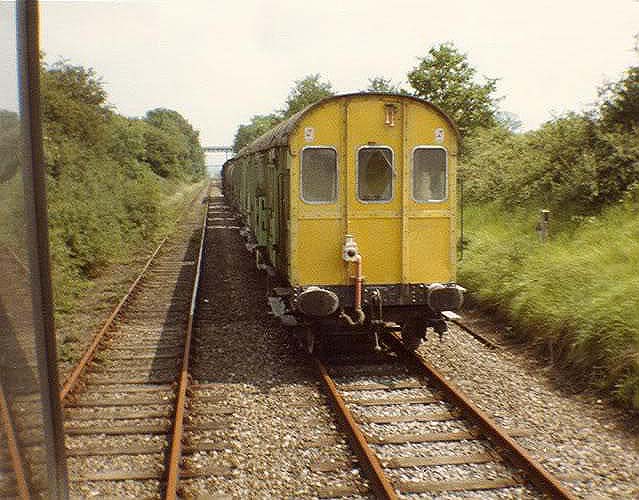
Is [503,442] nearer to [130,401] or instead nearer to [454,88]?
[130,401]

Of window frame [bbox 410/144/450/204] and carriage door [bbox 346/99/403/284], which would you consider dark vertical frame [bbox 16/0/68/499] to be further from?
window frame [bbox 410/144/450/204]

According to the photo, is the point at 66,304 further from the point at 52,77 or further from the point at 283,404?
the point at 52,77

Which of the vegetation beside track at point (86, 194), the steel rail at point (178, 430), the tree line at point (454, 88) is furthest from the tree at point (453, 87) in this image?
the steel rail at point (178, 430)

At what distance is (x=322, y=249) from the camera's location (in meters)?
8.05

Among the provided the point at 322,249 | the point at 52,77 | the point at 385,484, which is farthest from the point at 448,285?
the point at 52,77

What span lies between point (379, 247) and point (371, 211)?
18.6 inches

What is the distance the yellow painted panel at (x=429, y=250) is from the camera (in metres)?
8.22

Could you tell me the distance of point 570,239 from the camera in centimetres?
1177

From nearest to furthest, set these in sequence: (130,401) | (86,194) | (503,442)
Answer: (503,442) < (130,401) < (86,194)

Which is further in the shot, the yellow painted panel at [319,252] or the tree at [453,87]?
the tree at [453,87]

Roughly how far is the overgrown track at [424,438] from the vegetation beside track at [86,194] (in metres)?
6.51

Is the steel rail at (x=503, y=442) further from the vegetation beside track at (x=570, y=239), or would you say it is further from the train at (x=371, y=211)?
the vegetation beside track at (x=570, y=239)

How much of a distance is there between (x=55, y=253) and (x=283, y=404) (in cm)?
861

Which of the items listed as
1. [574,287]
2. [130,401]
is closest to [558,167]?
[574,287]
